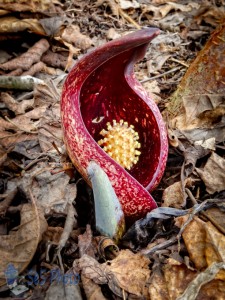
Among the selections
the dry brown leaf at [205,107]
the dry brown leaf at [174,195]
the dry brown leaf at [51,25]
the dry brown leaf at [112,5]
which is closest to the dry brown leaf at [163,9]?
the dry brown leaf at [112,5]

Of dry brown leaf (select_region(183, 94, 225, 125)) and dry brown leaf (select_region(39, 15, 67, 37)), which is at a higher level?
dry brown leaf (select_region(39, 15, 67, 37))

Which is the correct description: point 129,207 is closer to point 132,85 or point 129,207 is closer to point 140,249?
point 140,249

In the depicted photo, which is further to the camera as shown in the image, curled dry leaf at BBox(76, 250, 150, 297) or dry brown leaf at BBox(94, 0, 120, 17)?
dry brown leaf at BBox(94, 0, 120, 17)

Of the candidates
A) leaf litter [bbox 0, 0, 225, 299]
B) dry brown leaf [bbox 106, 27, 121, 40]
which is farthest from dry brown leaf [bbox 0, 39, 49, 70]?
dry brown leaf [bbox 106, 27, 121, 40]

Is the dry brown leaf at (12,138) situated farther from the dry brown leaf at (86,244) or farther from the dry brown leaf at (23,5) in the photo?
the dry brown leaf at (23,5)

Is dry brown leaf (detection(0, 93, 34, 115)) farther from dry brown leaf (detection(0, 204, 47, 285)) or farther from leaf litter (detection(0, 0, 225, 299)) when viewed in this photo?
dry brown leaf (detection(0, 204, 47, 285))

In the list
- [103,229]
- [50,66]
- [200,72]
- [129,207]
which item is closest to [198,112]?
[200,72]
